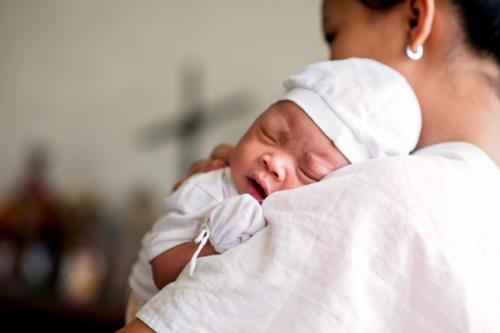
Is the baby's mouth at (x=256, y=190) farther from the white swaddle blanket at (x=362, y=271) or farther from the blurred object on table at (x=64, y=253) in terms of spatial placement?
the blurred object on table at (x=64, y=253)

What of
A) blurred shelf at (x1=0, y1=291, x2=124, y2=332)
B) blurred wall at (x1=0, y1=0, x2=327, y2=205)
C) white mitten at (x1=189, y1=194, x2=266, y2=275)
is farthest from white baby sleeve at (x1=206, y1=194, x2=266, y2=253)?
blurred wall at (x1=0, y1=0, x2=327, y2=205)

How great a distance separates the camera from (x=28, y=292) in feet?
8.09

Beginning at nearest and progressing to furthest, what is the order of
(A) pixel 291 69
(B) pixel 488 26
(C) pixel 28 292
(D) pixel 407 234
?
1. (D) pixel 407 234
2. (B) pixel 488 26
3. (C) pixel 28 292
4. (A) pixel 291 69

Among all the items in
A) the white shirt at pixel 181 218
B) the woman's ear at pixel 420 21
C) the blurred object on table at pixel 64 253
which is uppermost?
the woman's ear at pixel 420 21

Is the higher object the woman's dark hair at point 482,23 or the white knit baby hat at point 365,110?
the woman's dark hair at point 482,23

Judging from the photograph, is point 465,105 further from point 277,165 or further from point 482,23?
point 277,165

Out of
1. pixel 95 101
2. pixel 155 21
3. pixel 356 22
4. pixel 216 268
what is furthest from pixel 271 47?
pixel 216 268

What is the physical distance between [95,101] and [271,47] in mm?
771

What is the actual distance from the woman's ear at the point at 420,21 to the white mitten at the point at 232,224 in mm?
274

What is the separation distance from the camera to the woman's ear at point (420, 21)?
75 centimetres

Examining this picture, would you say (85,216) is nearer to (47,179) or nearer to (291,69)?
(47,179)

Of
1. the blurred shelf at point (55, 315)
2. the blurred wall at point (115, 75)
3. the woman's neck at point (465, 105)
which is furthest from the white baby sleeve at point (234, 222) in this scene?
the blurred wall at point (115, 75)

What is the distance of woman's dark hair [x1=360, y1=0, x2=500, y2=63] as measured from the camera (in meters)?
0.74

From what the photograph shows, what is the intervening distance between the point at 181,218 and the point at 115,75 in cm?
217
